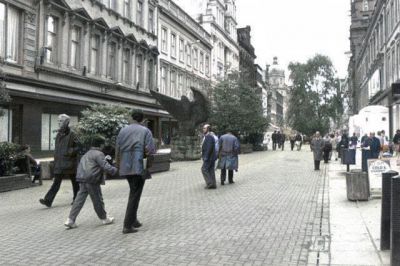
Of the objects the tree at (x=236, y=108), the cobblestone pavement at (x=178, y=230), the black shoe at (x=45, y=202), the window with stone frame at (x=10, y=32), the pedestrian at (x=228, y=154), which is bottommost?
the cobblestone pavement at (x=178, y=230)

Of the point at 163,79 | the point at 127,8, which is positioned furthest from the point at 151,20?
the point at 163,79

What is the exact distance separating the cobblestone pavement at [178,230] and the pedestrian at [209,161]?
46cm

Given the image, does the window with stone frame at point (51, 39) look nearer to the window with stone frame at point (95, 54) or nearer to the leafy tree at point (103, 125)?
the window with stone frame at point (95, 54)

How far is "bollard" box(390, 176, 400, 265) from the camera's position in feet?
17.4

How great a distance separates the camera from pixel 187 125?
2561cm

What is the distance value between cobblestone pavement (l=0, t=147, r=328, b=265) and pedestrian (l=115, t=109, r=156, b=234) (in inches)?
14.1

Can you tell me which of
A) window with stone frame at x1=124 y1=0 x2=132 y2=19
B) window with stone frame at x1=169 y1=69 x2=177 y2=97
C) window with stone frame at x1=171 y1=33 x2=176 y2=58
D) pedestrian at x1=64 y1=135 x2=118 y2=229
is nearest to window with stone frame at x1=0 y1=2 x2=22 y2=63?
window with stone frame at x1=124 y1=0 x2=132 y2=19

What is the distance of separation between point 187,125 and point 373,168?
1512 cm

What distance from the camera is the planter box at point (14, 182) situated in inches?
514

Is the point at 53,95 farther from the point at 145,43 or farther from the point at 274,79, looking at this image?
the point at 274,79

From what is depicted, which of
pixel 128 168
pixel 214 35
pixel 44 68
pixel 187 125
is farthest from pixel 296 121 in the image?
pixel 128 168

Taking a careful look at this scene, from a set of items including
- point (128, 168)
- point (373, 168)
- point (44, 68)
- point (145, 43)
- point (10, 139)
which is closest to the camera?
point (128, 168)

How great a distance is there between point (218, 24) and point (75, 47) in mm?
34902

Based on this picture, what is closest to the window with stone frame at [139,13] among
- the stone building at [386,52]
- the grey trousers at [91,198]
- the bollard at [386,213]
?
the stone building at [386,52]
